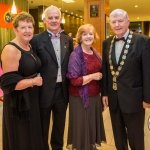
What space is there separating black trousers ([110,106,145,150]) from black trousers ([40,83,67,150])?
0.59 m

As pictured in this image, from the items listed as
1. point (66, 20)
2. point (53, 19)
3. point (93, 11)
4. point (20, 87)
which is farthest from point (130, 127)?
point (66, 20)

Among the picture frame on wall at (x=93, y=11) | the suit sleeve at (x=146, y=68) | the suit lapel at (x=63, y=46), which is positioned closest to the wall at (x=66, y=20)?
the picture frame on wall at (x=93, y=11)

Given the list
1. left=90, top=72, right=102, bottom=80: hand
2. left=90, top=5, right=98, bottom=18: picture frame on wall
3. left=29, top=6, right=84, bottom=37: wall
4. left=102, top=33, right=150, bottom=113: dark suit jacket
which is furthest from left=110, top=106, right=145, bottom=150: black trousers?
left=29, top=6, right=84, bottom=37: wall

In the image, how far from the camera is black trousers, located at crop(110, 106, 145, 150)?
6.67 ft

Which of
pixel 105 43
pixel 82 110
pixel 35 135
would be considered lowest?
pixel 35 135

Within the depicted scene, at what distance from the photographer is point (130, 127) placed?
2.06 meters

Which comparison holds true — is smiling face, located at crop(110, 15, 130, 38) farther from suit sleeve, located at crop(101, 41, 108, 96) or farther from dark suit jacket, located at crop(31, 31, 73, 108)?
dark suit jacket, located at crop(31, 31, 73, 108)

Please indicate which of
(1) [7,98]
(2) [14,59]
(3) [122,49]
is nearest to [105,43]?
(3) [122,49]

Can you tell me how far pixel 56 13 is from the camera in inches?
84.5

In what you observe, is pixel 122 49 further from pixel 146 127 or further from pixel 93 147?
pixel 146 127

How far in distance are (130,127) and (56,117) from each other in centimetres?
85

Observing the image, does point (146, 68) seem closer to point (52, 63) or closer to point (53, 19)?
point (52, 63)

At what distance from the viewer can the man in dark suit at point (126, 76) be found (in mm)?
1883

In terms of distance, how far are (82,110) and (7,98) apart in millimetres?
812
